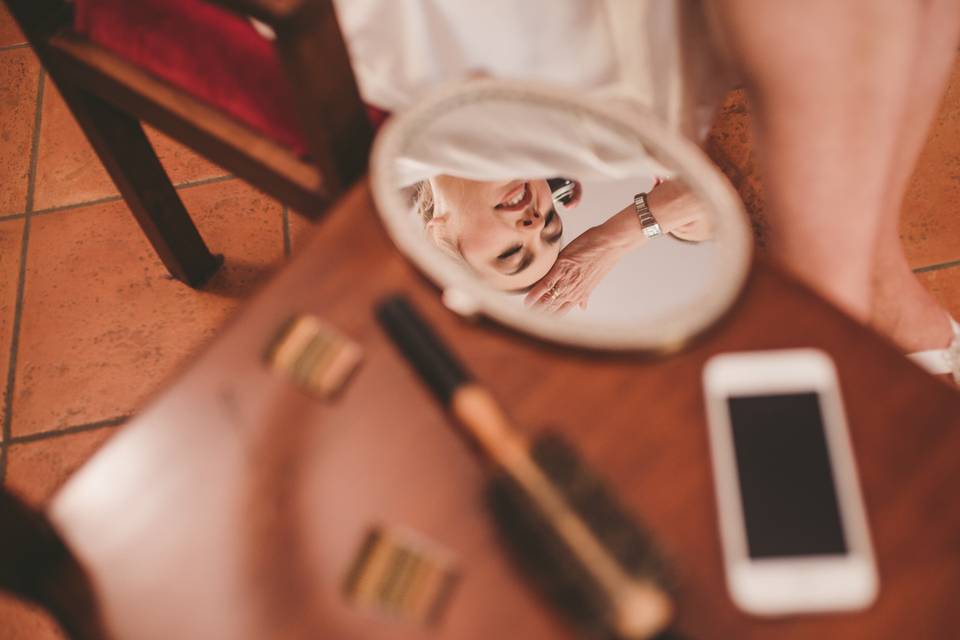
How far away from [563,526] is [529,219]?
1.06 ft

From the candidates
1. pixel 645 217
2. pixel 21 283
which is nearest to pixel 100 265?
pixel 21 283

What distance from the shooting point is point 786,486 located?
1.34ft

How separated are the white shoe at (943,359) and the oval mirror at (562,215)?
15.7 inches

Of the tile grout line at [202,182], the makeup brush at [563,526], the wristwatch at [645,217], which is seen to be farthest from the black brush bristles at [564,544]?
the tile grout line at [202,182]

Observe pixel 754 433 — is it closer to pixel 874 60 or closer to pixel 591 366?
pixel 591 366

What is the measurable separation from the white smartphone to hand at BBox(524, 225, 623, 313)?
128 millimetres

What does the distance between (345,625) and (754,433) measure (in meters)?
0.24

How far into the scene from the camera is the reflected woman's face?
0.57m

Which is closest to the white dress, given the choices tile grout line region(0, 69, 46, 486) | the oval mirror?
the oval mirror

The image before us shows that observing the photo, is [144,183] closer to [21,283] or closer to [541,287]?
[21,283]

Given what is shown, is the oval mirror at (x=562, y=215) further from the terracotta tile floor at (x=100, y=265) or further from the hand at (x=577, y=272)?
the terracotta tile floor at (x=100, y=265)

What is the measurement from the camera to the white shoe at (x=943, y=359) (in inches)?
31.0

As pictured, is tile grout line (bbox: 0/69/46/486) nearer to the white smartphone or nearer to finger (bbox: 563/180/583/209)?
finger (bbox: 563/180/583/209)

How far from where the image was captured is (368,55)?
2.08 ft
